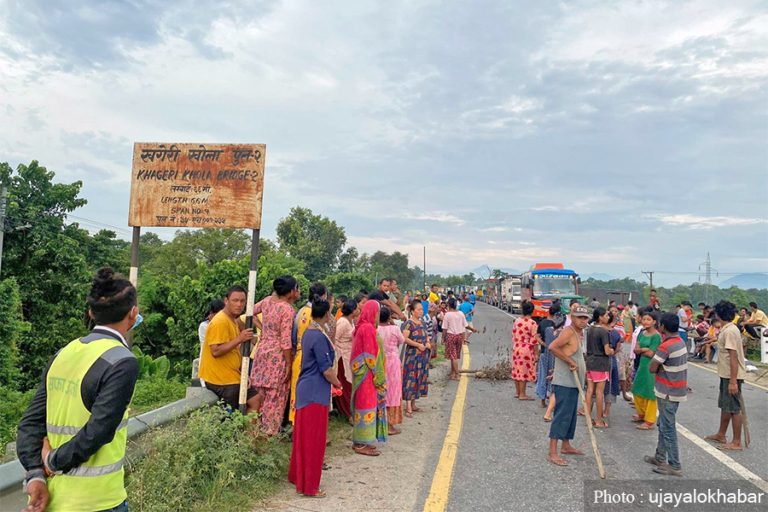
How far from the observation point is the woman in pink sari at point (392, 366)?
677 cm

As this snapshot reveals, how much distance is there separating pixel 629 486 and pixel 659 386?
1.23 meters

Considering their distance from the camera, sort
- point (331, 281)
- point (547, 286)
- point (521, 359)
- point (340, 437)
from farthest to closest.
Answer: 1. point (331, 281)
2. point (547, 286)
3. point (521, 359)
4. point (340, 437)

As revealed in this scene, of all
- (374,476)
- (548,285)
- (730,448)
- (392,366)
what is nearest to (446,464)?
(374,476)

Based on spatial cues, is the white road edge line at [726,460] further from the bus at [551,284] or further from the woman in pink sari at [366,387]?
the bus at [551,284]

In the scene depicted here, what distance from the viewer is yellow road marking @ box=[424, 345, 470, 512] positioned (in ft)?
14.6

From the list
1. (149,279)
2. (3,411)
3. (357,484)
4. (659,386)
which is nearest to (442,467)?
(357,484)

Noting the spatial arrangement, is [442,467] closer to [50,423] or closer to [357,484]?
[357,484]

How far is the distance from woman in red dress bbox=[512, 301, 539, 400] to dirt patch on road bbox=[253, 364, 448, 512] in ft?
7.23

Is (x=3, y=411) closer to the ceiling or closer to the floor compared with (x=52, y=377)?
closer to the floor

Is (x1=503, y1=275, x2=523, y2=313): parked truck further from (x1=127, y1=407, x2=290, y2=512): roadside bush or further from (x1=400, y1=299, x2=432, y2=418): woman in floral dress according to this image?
(x1=127, y1=407, x2=290, y2=512): roadside bush

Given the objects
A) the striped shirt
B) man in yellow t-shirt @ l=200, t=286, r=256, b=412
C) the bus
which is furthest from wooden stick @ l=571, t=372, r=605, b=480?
the bus

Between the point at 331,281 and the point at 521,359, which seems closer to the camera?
the point at 521,359

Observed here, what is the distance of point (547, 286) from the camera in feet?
87.9

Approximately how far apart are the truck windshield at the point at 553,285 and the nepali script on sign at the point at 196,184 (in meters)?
22.9
